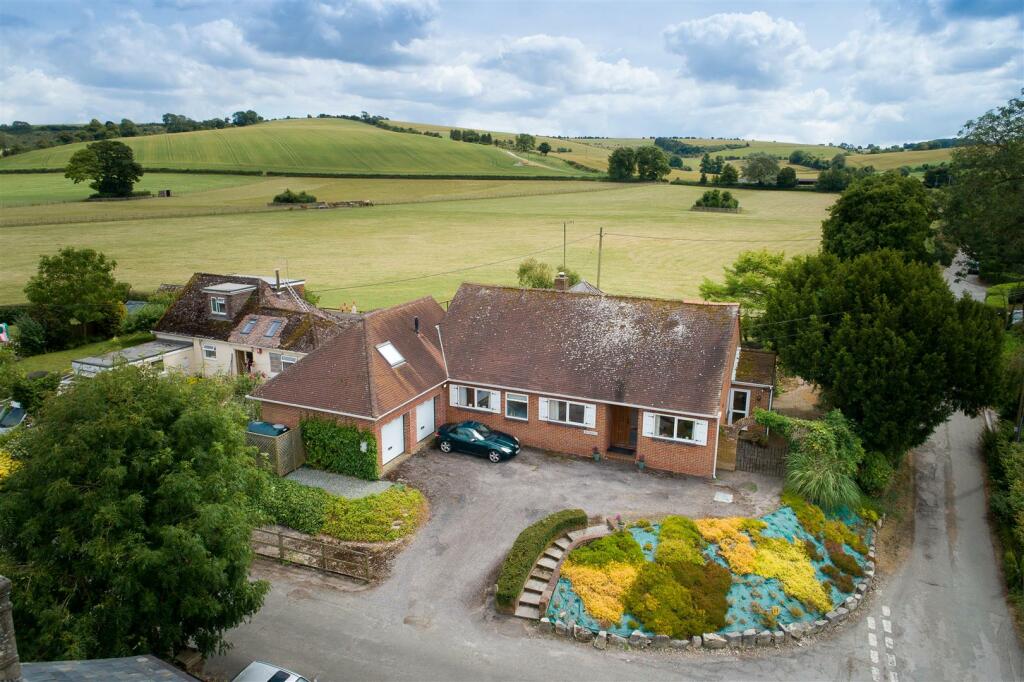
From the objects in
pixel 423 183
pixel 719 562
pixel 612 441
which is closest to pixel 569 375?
pixel 612 441

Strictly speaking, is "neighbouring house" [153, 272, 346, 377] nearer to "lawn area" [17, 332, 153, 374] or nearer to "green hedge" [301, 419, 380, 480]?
"lawn area" [17, 332, 153, 374]

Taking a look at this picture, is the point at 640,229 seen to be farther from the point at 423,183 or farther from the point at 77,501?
the point at 77,501

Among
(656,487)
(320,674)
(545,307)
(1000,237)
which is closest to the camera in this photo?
(320,674)

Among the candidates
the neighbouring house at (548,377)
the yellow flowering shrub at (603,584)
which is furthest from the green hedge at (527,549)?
the neighbouring house at (548,377)

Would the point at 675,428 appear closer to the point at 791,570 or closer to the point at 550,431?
the point at 550,431

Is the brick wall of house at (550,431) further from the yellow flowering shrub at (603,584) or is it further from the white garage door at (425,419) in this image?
the yellow flowering shrub at (603,584)
